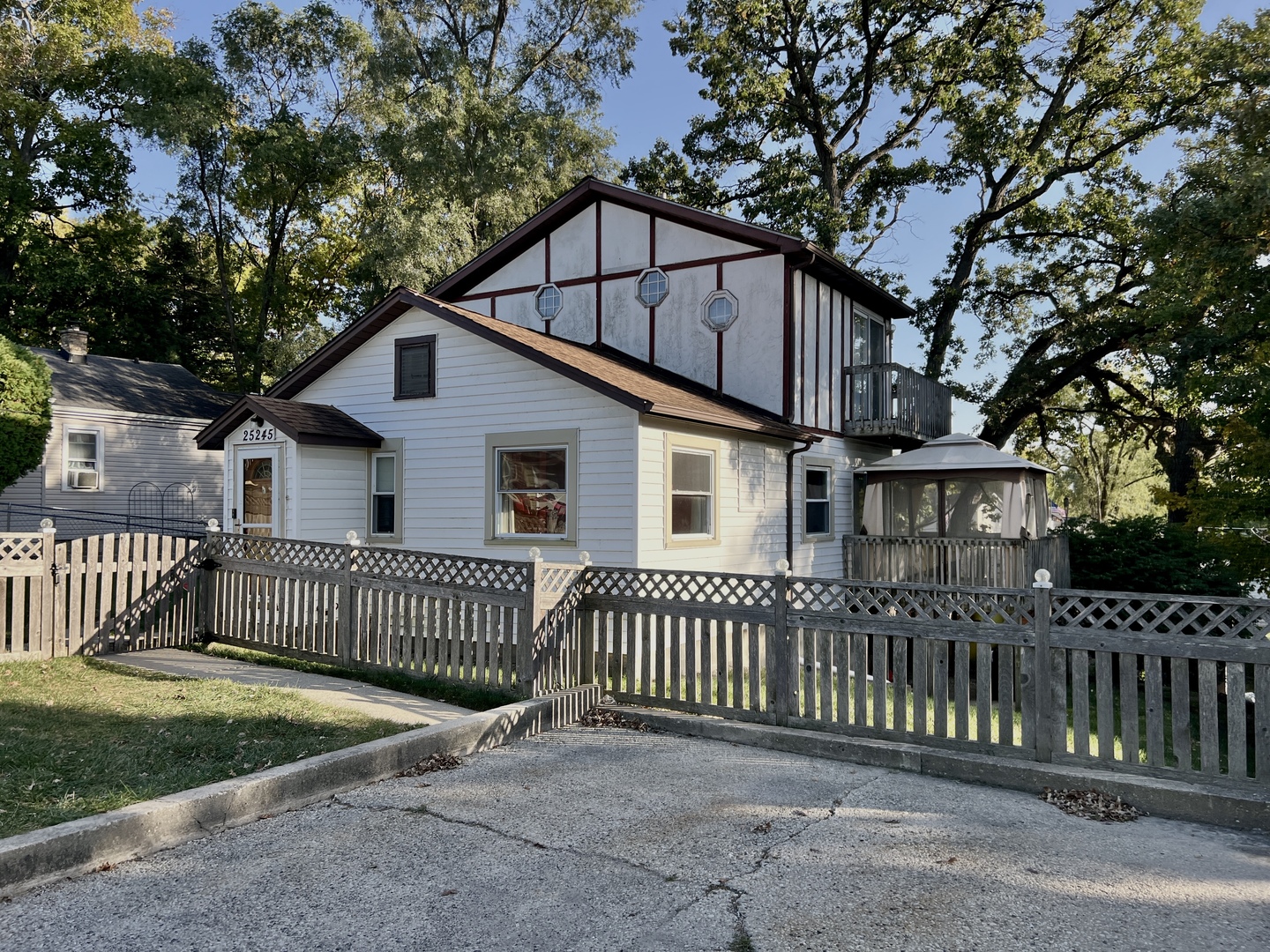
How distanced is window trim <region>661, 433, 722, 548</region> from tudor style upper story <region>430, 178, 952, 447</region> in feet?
8.53

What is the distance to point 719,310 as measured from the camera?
1525cm

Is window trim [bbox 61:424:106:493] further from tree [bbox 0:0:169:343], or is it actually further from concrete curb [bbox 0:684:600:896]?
concrete curb [bbox 0:684:600:896]

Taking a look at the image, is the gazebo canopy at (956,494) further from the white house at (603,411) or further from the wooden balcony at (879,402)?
the white house at (603,411)

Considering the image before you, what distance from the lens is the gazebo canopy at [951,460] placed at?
15.2 m

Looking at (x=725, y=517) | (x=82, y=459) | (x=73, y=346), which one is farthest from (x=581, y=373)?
(x=73, y=346)

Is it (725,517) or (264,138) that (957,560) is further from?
(264,138)

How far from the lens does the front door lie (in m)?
13.0

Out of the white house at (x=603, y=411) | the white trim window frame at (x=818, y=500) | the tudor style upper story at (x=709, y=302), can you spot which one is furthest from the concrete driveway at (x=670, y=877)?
the tudor style upper story at (x=709, y=302)

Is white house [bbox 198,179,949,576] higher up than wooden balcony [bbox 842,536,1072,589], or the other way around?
white house [bbox 198,179,949,576]

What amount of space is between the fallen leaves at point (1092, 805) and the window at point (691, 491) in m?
6.42

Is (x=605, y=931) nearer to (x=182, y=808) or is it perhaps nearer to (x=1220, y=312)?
(x=182, y=808)

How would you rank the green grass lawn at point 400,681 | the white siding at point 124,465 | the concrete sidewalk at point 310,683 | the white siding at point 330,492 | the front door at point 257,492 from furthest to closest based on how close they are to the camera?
1. the white siding at point 124,465
2. the front door at point 257,492
3. the white siding at point 330,492
4. the green grass lawn at point 400,681
5. the concrete sidewalk at point 310,683

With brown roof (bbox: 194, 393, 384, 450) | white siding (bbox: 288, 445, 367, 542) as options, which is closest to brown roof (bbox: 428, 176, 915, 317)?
brown roof (bbox: 194, 393, 384, 450)

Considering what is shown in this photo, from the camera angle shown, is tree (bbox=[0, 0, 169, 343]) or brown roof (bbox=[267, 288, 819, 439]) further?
tree (bbox=[0, 0, 169, 343])
